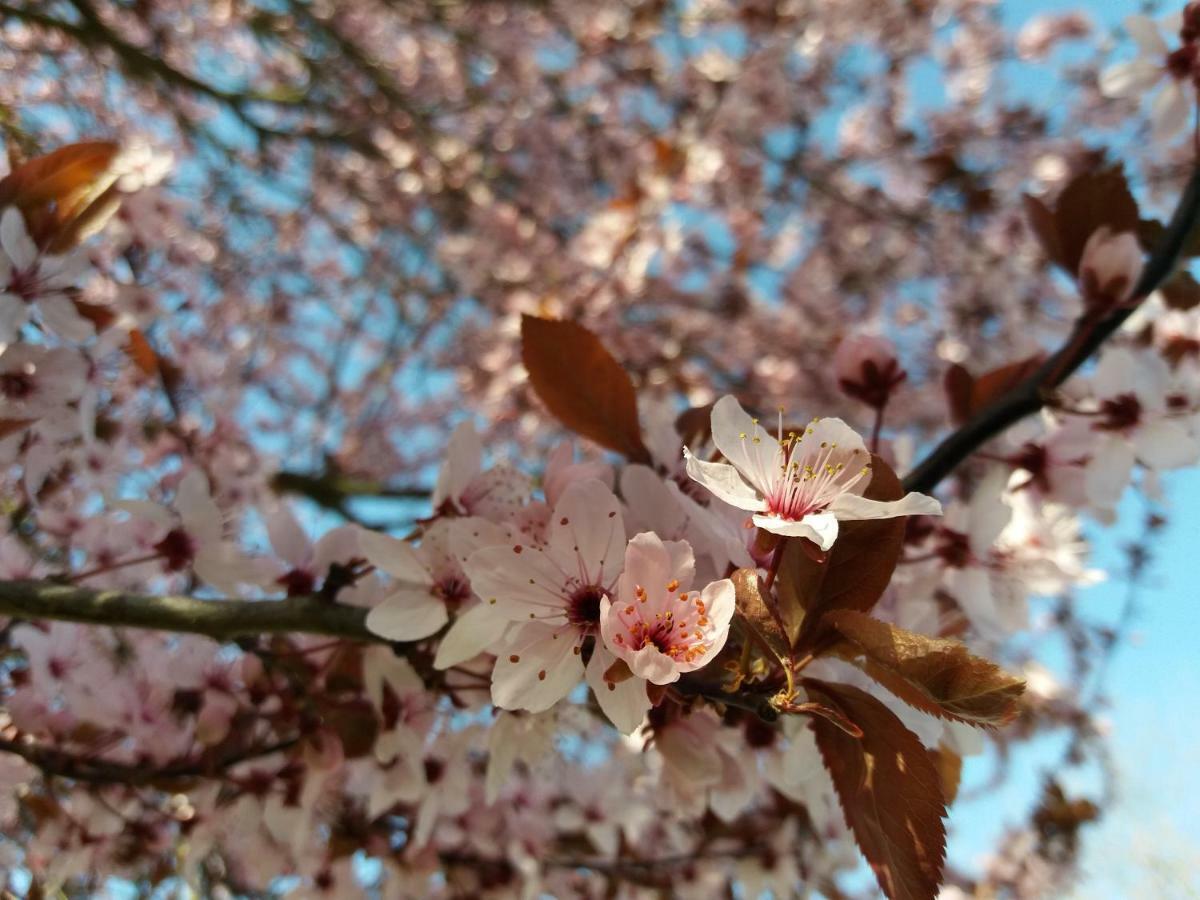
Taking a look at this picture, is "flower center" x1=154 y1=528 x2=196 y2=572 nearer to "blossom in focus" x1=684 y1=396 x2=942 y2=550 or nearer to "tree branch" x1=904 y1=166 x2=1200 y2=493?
"blossom in focus" x1=684 y1=396 x2=942 y2=550


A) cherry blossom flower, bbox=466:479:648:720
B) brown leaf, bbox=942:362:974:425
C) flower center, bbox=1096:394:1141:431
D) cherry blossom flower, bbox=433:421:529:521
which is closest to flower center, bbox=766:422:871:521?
cherry blossom flower, bbox=466:479:648:720

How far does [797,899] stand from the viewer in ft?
5.08

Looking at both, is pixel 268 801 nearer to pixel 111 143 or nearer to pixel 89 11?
pixel 111 143

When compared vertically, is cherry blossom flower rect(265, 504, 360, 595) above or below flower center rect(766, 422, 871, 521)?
below

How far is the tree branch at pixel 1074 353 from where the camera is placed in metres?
0.87

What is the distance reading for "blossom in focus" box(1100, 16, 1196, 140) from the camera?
1043 millimetres

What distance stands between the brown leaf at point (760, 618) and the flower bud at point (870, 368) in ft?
1.52

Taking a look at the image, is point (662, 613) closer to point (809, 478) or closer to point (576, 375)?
point (809, 478)

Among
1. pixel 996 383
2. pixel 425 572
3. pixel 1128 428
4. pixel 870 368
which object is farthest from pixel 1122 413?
pixel 425 572

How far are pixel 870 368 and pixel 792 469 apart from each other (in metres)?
0.38

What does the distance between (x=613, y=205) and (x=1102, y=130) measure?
297 cm

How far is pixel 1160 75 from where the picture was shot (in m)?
1.07

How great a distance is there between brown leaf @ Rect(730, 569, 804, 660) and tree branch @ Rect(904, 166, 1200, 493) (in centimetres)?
39

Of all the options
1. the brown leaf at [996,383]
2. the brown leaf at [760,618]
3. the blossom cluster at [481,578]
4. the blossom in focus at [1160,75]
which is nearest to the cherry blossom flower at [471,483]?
the blossom cluster at [481,578]
